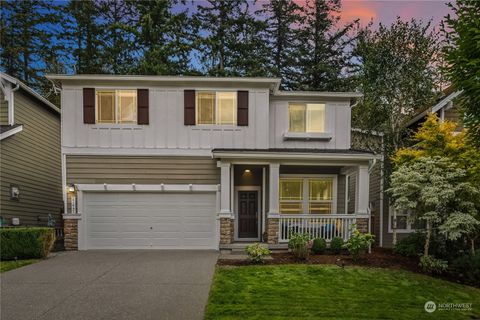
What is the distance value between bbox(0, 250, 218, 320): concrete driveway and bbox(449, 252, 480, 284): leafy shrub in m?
6.06

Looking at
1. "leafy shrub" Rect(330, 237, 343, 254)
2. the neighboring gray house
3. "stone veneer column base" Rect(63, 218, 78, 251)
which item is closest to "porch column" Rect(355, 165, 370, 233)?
"leafy shrub" Rect(330, 237, 343, 254)

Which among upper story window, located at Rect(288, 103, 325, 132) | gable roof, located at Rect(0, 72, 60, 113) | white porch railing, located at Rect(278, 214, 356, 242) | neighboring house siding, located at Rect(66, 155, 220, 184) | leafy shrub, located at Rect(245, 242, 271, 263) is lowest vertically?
leafy shrub, located at Rect(245, 242, 271, 263)

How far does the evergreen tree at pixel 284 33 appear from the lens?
22281 mm

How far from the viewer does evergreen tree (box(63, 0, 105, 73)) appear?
20812mm

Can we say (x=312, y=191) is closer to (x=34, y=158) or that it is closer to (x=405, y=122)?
(x=405, y=122)

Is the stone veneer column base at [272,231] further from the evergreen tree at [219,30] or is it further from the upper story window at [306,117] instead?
the evergreen tree at [219,30]

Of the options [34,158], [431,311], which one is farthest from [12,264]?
[431,311]

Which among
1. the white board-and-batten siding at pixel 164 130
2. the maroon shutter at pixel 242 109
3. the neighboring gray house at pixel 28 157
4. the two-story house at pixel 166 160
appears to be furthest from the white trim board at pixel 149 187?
the neighboring gray house at pixel 28 157

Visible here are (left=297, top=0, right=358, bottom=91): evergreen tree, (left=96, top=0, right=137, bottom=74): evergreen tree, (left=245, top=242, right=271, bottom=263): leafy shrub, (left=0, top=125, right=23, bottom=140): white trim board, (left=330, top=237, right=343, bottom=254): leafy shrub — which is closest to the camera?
(left=245, top=242, right=271, bottom=263): leafy shrub

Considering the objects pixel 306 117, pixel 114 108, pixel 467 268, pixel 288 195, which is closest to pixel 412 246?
pixel 467 268

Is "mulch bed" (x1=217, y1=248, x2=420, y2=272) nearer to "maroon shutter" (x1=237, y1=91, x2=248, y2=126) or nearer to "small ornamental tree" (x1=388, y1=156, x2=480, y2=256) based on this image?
"small ornamental tree" (x1=388, y1=156, x2=480, y2=256)

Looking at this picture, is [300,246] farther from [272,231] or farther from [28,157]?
[28,157]

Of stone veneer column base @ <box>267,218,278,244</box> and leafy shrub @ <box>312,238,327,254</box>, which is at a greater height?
stone veneer column base @ <box>267,218,278,244</box>

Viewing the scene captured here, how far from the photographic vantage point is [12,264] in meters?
8.35
